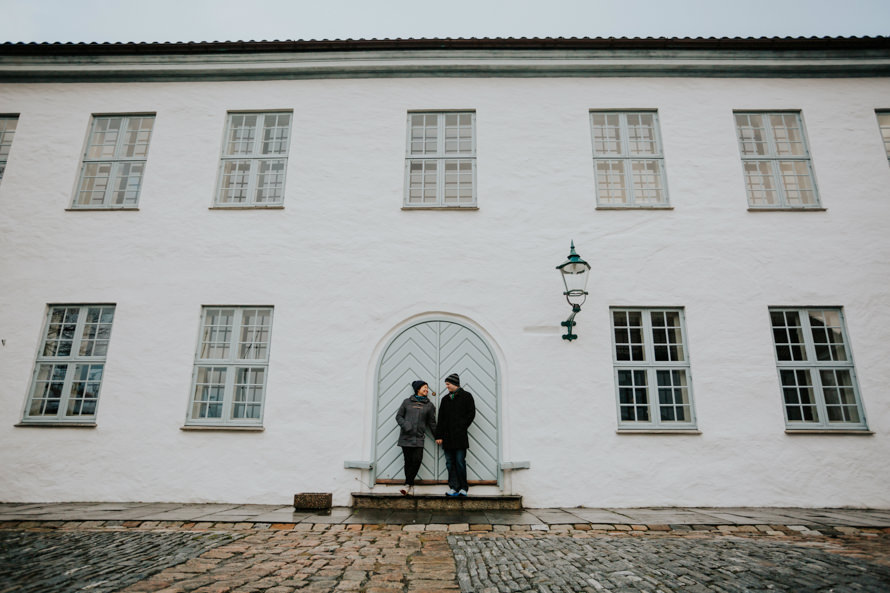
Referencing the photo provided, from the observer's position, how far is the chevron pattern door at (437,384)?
23.4ft

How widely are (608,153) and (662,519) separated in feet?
19.2

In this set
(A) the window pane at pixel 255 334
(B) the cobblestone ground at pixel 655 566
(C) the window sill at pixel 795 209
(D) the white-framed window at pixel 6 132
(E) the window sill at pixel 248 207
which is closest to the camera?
(B) the cobblestone ground at pixel 655 566

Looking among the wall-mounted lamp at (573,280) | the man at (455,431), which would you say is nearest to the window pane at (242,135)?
the man at (455,431)

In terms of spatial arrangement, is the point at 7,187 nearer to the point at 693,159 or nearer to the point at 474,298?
the point at 474,298

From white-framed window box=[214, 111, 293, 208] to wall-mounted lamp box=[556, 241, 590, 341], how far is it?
490 centimetres

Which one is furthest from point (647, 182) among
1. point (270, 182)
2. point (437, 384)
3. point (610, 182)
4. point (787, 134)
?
point (270, 182)

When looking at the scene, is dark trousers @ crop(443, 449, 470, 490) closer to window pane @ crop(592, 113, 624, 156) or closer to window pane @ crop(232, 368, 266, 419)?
window pane @ crop(232, 368, 266, 419)

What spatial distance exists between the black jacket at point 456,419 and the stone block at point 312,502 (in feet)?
5.79

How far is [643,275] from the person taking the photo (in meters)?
7.71

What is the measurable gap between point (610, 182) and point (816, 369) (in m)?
4.31

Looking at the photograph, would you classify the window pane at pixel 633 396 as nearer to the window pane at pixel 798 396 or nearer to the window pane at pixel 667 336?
the window pane at pixel 667 336

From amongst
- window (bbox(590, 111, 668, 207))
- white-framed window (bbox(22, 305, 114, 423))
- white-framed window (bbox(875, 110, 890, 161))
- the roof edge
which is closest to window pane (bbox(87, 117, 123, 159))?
the roof edge

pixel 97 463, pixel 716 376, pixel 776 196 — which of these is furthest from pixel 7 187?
pixel 776 196

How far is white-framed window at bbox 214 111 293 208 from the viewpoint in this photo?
8.43 m
